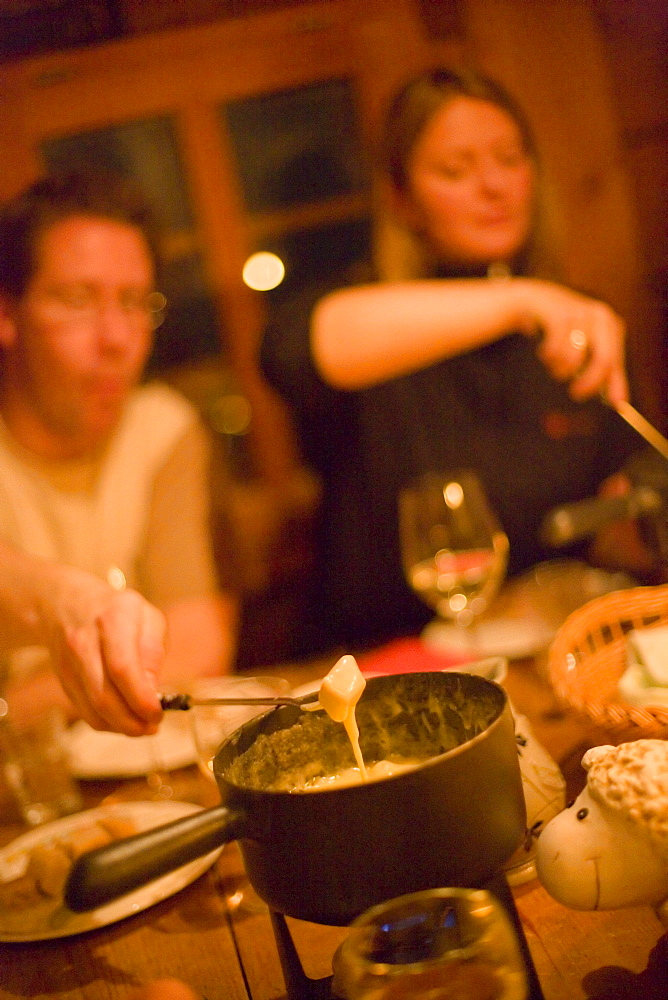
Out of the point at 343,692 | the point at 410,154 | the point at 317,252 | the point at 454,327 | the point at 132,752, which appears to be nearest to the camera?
the point at 343,692

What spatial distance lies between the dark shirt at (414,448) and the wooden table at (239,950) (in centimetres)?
82

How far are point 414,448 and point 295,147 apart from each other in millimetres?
895

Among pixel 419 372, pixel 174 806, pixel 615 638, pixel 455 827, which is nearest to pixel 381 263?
pixel 419 372

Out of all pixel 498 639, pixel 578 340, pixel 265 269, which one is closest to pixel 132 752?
pixel 498 639

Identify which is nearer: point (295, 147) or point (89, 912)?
point (89, 912)

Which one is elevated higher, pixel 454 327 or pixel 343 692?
pixel 454 327

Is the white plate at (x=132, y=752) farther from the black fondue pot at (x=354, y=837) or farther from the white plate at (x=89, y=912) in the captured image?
the black fondue pot at (x=354, y=837)

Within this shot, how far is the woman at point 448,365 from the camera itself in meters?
1.19

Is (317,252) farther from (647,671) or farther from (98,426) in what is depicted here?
(647,671)

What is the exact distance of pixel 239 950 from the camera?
1.92 ft

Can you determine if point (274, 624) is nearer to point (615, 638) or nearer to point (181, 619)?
point (181, 619)

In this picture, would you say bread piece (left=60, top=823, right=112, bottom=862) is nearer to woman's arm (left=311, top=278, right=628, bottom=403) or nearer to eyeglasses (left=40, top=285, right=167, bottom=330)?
woman's arm (left=311, top=278, right=628, bottom=403)

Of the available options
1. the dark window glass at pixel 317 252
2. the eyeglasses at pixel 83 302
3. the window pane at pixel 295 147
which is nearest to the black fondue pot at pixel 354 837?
the eyeglasses at pixel 83 302

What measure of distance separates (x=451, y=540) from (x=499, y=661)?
42 centimetres
